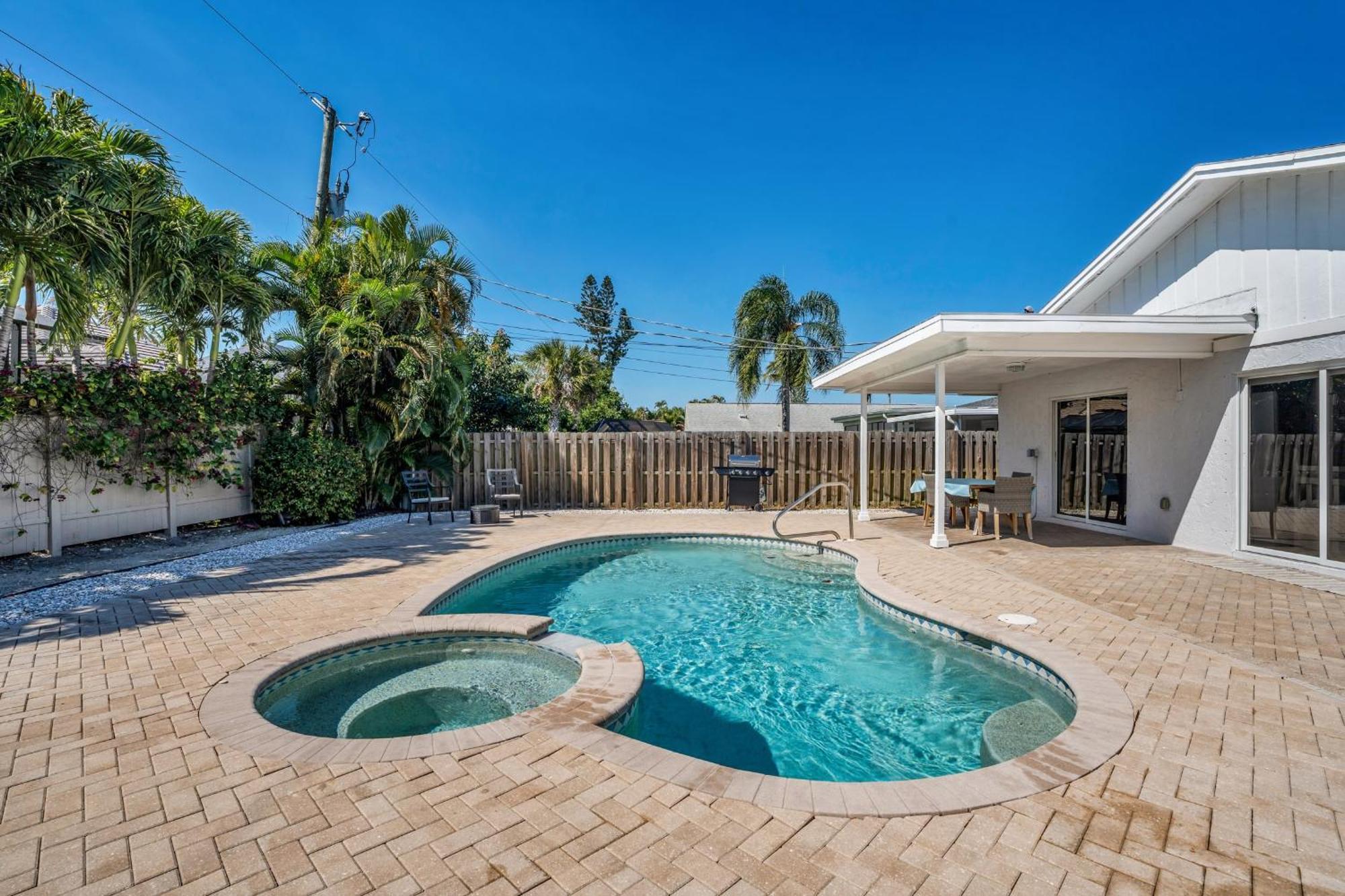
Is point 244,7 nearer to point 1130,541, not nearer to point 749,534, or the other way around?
point 749,534

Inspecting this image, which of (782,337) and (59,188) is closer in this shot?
(59,188)

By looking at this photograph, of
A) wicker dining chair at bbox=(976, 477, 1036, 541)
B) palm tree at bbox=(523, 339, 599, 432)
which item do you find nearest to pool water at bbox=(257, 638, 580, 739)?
wicker dining chair at bbox=(976, 477, 1036, 541)

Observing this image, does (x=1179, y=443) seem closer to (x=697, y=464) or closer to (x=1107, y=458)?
(x=1107, y=458)

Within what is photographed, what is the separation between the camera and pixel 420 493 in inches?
463

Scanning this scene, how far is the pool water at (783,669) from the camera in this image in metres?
3.73

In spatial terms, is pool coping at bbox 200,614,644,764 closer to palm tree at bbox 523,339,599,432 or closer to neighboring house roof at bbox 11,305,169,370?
neighboring house roof at bbox 11,305,169,370

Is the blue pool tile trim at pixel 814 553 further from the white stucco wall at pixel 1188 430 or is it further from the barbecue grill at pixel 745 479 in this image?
the white stucco wall at pixel 1188 430

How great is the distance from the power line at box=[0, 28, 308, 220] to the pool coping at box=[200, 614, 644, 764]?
9.08 metres

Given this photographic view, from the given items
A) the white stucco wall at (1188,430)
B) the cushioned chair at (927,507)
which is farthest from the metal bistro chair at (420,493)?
the white stucco wall at (1188,430)

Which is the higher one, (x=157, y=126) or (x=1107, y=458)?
(x=157, y=126)

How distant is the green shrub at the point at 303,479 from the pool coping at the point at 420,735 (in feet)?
21.8

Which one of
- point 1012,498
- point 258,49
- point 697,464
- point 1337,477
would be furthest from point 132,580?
point 1337,477

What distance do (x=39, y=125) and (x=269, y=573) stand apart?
5.13 m

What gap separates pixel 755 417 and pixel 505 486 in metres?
20.4
